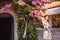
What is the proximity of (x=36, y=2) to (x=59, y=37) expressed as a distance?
846cm

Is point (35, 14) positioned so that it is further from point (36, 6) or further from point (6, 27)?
point (6, 27)

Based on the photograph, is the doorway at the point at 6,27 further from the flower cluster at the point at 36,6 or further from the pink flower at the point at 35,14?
the pink flower at the point at 35,14

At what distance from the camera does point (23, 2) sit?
10.2 m

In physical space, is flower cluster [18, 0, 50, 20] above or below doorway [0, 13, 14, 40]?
above

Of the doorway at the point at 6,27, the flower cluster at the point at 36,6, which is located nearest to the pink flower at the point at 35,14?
the flower cluster at the point at 36,6

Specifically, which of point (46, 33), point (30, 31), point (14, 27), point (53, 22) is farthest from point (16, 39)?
point (53, 22)

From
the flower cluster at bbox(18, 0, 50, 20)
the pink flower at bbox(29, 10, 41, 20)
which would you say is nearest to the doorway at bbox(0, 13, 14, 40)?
the flower cluster at bbox(18, 0, 50, 20)

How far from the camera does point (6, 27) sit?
13414 millimetres

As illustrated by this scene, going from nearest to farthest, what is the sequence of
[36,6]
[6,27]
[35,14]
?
[35,14] → [36,6] → [6,27]

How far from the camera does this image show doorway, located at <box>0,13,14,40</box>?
1284 centimetres

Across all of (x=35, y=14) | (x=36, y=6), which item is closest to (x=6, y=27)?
(x=36, y=6)

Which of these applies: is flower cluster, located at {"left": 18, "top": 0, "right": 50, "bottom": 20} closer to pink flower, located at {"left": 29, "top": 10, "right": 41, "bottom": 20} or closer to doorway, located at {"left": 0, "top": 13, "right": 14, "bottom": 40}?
pink flower, located at {"left": 29, "top": 10, "right": 41, "bottom": 20}

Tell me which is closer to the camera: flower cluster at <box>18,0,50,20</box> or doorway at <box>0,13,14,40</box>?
flower cluster at <box>18,0,50,20</box>

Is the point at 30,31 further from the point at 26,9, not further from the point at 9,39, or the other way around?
the point at 9,39
